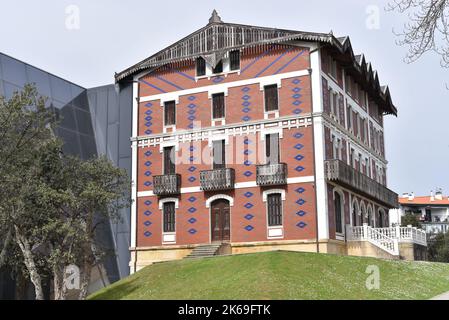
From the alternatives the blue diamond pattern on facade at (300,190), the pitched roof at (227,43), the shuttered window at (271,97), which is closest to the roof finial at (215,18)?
the pitched roof at (227,43)

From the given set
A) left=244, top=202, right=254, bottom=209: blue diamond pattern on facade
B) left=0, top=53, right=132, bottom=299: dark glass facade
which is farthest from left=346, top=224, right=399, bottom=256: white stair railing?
left=0, top=53, right=132, bottom=299: dark glass facade

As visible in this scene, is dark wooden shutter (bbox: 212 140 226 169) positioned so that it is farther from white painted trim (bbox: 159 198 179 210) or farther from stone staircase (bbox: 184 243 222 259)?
stone staircase (bbox: 184 243 222 259)

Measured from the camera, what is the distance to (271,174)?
3238 cm

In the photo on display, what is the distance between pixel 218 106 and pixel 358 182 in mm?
9299

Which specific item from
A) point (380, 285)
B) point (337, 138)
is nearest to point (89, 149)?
point (337, 138)

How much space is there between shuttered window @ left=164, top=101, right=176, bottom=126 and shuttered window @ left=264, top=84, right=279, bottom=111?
592 cm

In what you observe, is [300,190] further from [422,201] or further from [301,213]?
[422,201]

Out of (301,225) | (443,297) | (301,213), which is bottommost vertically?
(443,297)

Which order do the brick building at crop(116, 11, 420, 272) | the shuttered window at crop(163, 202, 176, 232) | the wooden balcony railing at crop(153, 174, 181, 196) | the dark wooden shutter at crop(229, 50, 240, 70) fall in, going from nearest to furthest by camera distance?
the brick building at crop(116, 11, 420, 272), the wooden balcony railing at crop(153, 174, 181, 196), the dark wooden shutter at crop(229, 50, 240, 70), the shuttered window at crop(163, 202, 176, 232)

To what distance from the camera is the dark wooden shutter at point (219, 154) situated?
3438 cm

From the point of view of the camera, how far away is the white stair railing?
3269 cm

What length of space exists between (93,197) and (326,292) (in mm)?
10035

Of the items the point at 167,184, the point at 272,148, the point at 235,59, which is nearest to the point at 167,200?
the point at 167,184
